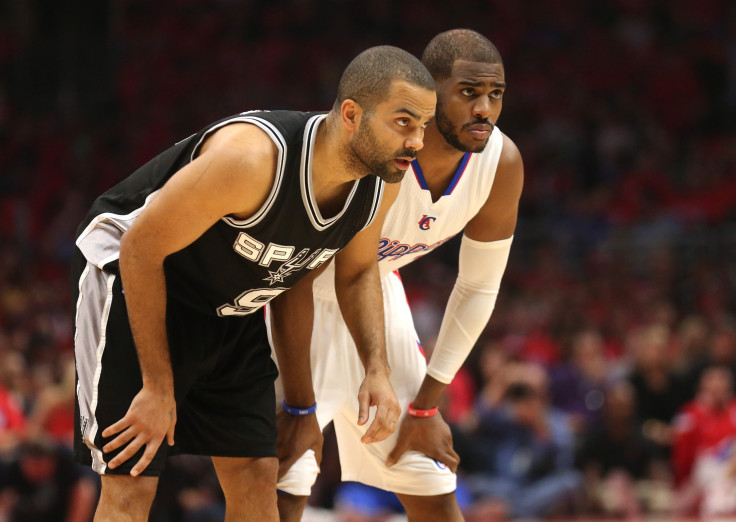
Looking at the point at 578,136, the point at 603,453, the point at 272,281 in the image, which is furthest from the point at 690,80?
the point at 272,281

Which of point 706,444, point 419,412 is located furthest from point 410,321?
point 706,444

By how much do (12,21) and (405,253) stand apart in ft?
48.5

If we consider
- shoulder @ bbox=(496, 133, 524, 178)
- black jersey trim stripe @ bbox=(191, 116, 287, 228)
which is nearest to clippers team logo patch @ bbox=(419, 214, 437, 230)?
shoulder @ bbox=(496, 133, 524, 178)

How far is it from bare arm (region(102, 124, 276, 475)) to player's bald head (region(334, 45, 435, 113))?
31cm

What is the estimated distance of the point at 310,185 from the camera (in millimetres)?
3172

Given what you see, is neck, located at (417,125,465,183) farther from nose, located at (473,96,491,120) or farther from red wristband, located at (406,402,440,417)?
red wristband, located at (406,402,440,417)

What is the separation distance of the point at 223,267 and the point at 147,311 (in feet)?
1.04

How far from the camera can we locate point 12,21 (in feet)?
55.9

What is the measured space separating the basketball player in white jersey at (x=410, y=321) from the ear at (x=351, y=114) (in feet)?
2.29

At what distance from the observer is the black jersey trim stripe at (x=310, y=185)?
316 cm

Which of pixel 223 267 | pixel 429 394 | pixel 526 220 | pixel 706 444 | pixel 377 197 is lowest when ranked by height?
pixel 706 444

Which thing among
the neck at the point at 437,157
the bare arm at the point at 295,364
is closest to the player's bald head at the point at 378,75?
the neck at the point at 437,157

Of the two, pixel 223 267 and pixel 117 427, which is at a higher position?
pixel 223 267

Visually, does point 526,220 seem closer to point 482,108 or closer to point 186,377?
point 482,108
